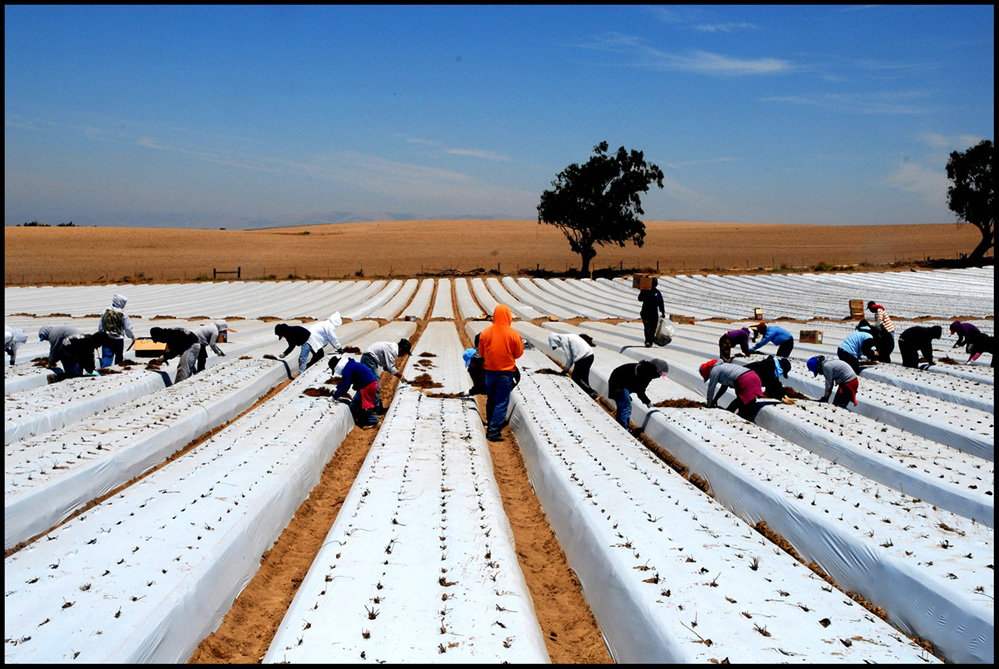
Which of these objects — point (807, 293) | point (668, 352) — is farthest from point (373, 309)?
point (807, 293)

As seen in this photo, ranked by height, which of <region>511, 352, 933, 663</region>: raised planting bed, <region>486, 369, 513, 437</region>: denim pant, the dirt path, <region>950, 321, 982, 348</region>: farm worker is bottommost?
the dirt path

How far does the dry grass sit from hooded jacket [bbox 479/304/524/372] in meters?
34.0

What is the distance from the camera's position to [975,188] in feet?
135

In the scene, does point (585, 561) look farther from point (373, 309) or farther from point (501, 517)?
point (373, 309)

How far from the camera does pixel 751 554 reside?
14.2ft

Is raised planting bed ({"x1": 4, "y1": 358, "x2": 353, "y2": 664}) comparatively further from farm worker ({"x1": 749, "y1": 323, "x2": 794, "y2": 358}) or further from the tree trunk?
the tree trunk

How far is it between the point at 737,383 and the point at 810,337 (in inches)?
289

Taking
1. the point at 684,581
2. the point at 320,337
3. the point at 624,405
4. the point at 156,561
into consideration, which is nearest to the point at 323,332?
the point at 320,337

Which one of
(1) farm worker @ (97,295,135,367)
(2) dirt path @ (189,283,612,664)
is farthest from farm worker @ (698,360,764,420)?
(1) farm worker @ (97,295,135,367)

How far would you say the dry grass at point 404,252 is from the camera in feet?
147

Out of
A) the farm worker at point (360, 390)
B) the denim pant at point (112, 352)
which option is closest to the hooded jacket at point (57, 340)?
the denim pant at point (112, 352)

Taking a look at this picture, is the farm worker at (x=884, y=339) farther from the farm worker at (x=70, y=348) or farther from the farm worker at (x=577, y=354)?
the farm worker at (x=70, y=348)

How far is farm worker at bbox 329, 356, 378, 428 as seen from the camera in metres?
8.71

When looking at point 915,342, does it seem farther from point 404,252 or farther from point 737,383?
point 404,252
